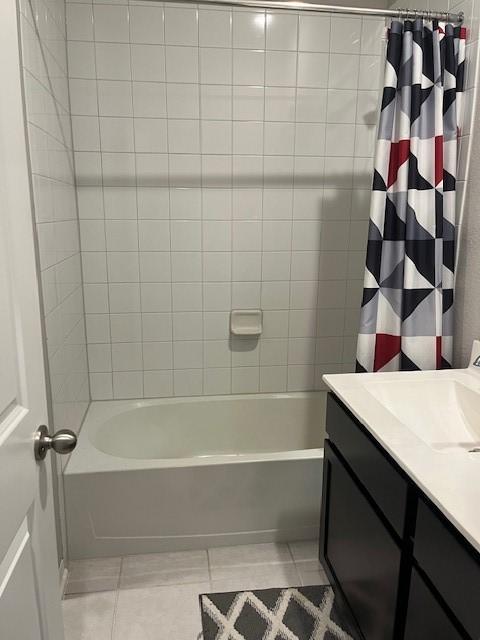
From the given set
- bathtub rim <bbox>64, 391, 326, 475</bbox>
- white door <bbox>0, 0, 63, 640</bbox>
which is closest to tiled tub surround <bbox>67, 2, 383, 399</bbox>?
bathtub rim <bbox>64, 391, 326, 475</bbox>

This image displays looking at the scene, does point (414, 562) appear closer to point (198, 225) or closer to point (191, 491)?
point (191, 491)

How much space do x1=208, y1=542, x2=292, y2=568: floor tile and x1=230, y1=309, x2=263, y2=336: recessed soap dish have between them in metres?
1.04

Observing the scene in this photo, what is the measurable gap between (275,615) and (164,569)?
498mm

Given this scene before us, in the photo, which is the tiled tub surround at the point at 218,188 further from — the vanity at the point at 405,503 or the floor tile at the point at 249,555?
the vanity at the point at 405,503

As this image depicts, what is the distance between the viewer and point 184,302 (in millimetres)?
2469

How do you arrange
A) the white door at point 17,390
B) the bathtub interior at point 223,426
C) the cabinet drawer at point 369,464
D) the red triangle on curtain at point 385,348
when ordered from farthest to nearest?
the bathtub interior at point 223,426 < the red triangle on curtain at point 385,348 < the cabinet drawer at point 369,464 < the white door at point 17,390

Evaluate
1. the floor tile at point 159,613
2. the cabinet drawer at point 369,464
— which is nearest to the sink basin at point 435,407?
the cabinet drawer at point 369,464

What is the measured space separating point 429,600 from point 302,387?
170 centimetres

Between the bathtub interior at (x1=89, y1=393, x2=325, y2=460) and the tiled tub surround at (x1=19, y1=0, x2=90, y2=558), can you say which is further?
the bathtub interior at (x1=89, y1=393, x2=325, y2=460)

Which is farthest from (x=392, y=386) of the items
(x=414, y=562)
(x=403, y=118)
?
(x=403, y=118)

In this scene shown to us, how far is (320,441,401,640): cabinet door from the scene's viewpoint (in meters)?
1.20

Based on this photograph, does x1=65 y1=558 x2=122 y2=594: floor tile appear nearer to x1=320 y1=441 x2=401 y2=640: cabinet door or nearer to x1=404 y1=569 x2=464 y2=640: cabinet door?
x1=320 y1=441 x2=401 y2=640: cabinet door

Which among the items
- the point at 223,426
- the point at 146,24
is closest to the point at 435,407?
the point at 223,426

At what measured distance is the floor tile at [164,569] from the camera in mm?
1849
